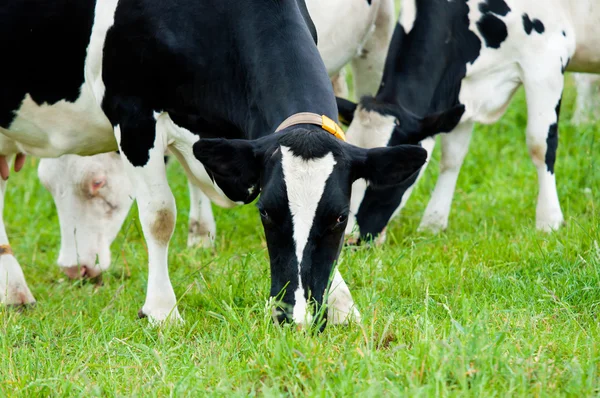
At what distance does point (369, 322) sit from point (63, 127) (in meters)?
2.34

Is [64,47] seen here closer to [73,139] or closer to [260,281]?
[73,139]

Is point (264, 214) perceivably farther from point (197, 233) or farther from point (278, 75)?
point (197, 233)

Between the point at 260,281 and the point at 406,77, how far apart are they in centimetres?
226

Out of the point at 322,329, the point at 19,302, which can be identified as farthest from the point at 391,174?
the point at 19,302

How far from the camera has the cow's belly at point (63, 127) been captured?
533cm

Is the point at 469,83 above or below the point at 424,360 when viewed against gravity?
below

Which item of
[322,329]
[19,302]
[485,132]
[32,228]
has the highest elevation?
[322,329]

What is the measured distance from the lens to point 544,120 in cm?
689

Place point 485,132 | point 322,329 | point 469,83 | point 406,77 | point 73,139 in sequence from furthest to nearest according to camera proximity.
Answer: point 485,132, point 469,83, point 406,77, point 73,139, point 322,329

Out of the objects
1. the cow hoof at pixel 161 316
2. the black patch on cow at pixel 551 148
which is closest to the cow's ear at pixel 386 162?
the cow hoof at pixel 161 316

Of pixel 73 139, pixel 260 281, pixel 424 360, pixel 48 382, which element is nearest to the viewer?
pixel 424 360

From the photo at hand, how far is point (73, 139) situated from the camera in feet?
18.0

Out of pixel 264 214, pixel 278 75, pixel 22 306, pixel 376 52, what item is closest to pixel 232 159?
pixel 264 214

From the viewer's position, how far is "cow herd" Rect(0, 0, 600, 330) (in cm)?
405
